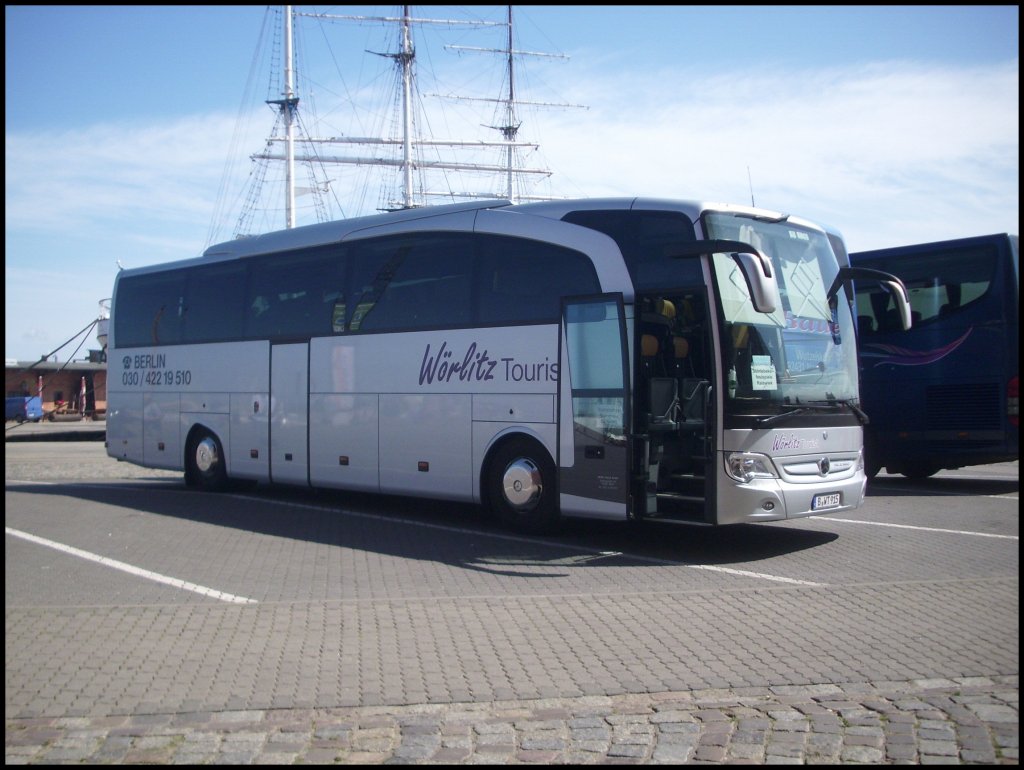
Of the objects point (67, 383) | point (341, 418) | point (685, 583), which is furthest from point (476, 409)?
point (67, 383)

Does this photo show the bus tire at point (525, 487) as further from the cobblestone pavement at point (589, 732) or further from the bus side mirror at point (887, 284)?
the cobblestone pavement at point (589, 732)

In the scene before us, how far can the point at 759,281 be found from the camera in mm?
8938

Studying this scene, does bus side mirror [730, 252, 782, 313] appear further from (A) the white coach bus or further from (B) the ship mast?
(B) the ship mast

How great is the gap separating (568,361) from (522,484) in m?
1.49

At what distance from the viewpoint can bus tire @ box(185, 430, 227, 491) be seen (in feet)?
53.0

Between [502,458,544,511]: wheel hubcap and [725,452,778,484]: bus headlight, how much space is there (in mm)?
2283

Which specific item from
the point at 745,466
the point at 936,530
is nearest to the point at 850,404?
the point at 745,466

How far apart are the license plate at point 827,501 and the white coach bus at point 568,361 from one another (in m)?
0.02

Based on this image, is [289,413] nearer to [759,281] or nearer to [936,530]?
[759,281]

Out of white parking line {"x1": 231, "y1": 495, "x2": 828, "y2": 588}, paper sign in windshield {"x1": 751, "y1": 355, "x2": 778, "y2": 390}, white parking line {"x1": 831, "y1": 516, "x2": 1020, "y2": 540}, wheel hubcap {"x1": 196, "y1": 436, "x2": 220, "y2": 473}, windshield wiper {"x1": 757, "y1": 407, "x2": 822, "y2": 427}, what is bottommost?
white parking line {"x1": 231, "y1": 495, "x2": 828, "y2": 588}

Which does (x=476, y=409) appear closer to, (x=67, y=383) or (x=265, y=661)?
(x=265, y=661)

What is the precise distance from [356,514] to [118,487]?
6097mm

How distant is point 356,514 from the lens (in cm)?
1386

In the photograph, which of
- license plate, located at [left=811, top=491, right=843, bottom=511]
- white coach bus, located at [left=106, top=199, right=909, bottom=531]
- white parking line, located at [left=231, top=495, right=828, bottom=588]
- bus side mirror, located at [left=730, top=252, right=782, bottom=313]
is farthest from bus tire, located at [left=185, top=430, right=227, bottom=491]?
bus side mirror, located at [left=730, top=252, right=782, bottom=313]
